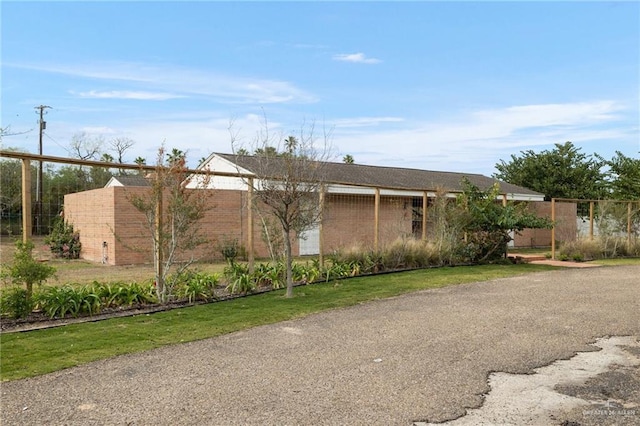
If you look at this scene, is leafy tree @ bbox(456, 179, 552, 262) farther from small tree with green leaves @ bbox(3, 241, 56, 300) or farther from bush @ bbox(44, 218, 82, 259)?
bush @ bbox(44, 218, 82, 259)

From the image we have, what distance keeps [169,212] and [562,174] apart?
1208 inches

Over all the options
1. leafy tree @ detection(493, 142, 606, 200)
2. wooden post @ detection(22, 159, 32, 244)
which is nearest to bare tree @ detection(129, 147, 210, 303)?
wooden post @ detection(22, 159, 32, 244)

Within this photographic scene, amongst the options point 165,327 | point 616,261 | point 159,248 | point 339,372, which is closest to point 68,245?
point 159,248

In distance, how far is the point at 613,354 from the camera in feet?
19.3

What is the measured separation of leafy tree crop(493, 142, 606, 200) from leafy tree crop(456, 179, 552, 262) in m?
18.8

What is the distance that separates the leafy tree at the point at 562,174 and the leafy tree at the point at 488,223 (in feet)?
61.6

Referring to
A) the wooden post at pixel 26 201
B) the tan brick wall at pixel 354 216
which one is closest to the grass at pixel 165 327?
the wooden post at pixel 26 201

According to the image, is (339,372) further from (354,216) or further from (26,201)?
(354,216)

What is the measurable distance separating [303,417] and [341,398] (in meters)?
0.53

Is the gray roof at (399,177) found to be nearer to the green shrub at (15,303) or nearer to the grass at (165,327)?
the grass at (165,327)

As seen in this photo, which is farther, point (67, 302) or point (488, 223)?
point (488, 223)

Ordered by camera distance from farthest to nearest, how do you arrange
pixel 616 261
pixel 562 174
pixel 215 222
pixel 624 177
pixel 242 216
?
pixel 562 174 → pixel 624 177 → pixel 215 222 → pixel 242 216 → pixel 616 261

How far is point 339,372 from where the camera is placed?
5168mm

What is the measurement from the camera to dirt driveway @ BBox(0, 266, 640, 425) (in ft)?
13.5
